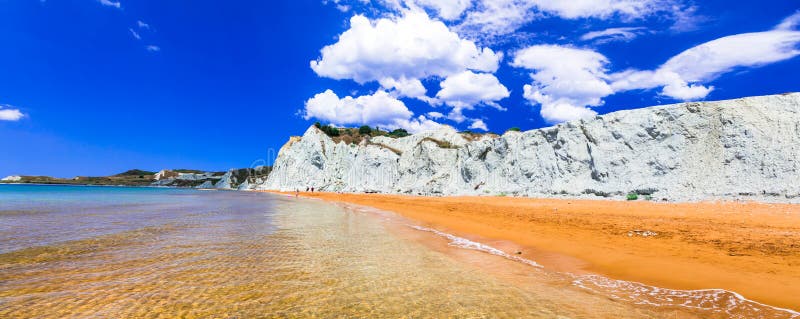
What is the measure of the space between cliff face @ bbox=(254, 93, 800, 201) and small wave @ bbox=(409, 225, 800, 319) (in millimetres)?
24225

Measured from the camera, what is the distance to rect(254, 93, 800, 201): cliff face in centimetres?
2391

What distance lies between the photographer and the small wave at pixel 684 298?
15.7 feet

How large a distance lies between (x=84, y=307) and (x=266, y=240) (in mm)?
6059

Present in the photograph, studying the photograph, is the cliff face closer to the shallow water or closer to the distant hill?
the shallow water

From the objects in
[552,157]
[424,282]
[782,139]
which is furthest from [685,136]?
[424,282]

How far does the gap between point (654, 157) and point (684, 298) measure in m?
→ 29.6

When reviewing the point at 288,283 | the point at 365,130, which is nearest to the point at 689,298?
the point at 288,283

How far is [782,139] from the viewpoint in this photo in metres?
23.8

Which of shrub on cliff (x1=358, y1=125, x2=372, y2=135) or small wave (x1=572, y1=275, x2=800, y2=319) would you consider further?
shrub on cliff (x1=358, y1=125, x2=372, y2=135)

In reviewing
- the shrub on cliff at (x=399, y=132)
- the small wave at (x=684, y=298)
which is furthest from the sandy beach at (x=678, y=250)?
the shrub on cliff at (x=399, y=132)

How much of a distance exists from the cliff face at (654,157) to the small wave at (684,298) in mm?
24225

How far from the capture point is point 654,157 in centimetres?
2973

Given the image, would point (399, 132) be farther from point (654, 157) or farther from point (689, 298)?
point (689, 298)

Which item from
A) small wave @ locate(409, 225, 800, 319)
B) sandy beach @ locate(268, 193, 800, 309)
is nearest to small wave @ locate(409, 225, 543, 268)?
sandy beach @ locate(268, 193, 800, 309)
